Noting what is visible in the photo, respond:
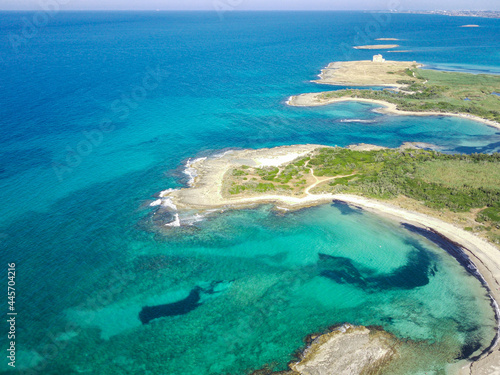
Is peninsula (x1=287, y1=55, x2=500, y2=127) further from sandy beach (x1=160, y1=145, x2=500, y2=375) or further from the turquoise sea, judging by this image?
sandy beach (x1=160, y1=145, x2=500, y2=375)

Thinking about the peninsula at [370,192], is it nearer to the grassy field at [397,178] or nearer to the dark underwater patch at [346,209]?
the grassy field at [397,178]

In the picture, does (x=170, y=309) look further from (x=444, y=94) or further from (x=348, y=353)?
(x=444, y=94)

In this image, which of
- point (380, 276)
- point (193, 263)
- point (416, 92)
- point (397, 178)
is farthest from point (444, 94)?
point (193, 263)

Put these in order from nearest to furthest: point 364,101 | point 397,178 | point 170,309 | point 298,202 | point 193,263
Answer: point 170,309, point 193,263, point 298,202, point 397,178, point 364,101

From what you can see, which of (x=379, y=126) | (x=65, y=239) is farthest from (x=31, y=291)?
(x=379, y=126)

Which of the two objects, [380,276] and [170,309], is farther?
[380,276]

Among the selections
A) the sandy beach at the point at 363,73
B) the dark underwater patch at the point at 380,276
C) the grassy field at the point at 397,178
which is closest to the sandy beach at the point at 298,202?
the grassy field at the point at 397,178
